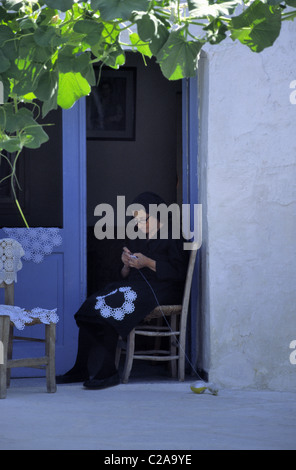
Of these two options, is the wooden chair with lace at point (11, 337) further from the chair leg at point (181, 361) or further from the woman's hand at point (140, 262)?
the chair leg at point (181, 361)

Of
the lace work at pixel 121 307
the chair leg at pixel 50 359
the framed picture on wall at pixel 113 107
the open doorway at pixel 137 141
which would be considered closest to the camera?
the chair leg at pixel 50 359

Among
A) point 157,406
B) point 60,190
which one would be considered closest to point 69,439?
point 157,406

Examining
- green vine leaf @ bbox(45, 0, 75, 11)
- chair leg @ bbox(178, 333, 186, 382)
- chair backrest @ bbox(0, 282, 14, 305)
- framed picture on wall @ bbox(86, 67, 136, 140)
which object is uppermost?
framed picture on wall @ bbox(86, 67, 136, 140)

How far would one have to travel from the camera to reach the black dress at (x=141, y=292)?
4836 millimetres

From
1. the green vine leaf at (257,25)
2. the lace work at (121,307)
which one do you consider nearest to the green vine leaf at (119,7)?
the green vine leaf at (257,25)

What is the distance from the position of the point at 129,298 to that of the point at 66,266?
0.55m

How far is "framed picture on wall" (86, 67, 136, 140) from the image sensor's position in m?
6.62

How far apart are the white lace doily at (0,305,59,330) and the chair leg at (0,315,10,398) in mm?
36

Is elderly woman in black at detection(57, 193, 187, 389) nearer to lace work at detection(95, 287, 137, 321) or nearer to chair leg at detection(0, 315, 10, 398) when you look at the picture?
lace work at detection(95, 287, 137, 321)

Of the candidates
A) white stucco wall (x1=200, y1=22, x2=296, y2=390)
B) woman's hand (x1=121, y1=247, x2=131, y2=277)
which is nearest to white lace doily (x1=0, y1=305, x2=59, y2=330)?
woman's hand (x1=121, y1=247, x2=131, y2=277)

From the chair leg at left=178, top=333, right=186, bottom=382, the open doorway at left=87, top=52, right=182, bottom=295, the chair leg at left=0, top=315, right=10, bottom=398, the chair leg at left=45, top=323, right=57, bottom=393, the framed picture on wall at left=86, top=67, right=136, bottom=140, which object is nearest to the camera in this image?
the chair leg at left=0, top=315, right=10, bottom=398

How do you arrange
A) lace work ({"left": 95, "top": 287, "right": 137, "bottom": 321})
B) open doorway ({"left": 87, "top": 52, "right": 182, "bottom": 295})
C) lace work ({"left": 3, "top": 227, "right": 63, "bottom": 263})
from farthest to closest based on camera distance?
open doorway ({"left": 87, "top": 52, "right": 182, "bottom": 295}) < lace work ({"left": 3, "top": 227, "right": 63, "bottom": 263}) < lace work ({"left": 95, "top": 287, "right": 137, "bottom": 321})

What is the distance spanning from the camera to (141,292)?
194 inches

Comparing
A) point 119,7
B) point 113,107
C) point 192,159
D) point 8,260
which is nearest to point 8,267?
point 8,260
